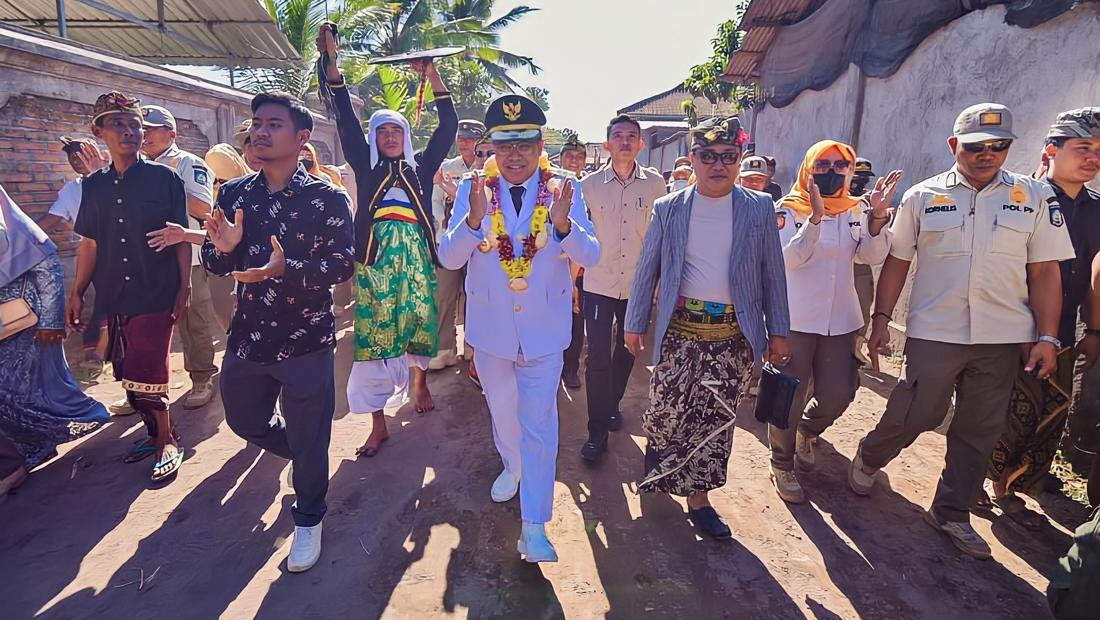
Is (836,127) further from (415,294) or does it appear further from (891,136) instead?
(415,294)

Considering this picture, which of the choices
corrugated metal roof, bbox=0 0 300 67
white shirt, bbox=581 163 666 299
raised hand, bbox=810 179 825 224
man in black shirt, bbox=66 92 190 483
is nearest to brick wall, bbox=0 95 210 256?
man in black shirt, bbox=66 92 190 483

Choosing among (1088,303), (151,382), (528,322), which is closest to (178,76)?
(151,382)

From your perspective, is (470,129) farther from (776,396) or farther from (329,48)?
(776,396)

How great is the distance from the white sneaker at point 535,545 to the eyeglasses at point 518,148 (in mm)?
1772

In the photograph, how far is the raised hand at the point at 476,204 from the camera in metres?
2.73

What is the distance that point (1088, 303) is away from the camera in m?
3.15

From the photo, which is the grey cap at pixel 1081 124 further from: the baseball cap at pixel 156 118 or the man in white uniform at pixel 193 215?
the baseball cap at pixel 156 118

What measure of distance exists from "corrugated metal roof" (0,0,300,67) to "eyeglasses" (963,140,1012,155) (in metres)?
10.3

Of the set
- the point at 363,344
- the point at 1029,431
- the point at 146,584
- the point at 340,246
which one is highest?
the point at 340,246

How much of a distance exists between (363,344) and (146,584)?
172 centimetres

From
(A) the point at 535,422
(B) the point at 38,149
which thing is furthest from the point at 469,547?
(B) the point at 38,149

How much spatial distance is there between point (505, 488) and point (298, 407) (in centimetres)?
126

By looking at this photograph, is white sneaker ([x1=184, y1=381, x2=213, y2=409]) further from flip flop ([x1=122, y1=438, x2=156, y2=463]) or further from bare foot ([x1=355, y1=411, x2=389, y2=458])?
bare foot ([x1=355, y1=411, x2=389, y2=458])

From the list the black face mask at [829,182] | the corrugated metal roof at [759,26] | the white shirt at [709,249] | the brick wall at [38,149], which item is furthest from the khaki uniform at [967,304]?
the brick wall at [38,149]
